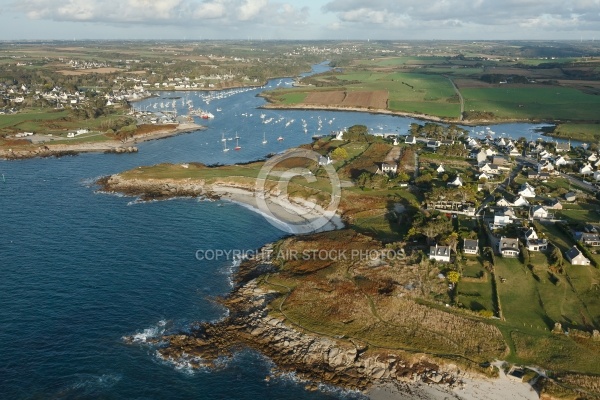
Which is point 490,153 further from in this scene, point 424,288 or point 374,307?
point 374,307

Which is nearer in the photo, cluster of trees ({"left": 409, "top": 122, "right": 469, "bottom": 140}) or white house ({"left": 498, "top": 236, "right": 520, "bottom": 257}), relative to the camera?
white house ({"left": 498, "top": 236, "right": 520, "bottom": 257})

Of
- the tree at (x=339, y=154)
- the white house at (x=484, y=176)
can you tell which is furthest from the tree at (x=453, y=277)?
the tree at (x=339, y=154)

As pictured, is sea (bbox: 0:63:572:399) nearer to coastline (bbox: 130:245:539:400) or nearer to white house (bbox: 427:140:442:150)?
coastline (bbox: 130:245:539:400)

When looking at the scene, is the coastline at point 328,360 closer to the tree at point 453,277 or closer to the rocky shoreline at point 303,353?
the rocky shoreline at point 303,353

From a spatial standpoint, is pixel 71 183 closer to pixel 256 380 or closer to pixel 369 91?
pixel 256 380

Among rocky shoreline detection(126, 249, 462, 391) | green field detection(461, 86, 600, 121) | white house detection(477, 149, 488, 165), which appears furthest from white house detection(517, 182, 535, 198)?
green field detection(461, 86, 600, 121)

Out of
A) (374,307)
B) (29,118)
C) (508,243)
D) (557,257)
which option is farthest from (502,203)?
(29,118)

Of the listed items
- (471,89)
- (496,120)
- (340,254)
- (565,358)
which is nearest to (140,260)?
(340,254)

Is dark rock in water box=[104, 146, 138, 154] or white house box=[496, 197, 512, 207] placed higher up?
dark rock in water box=[104, 146, 138, 154]
